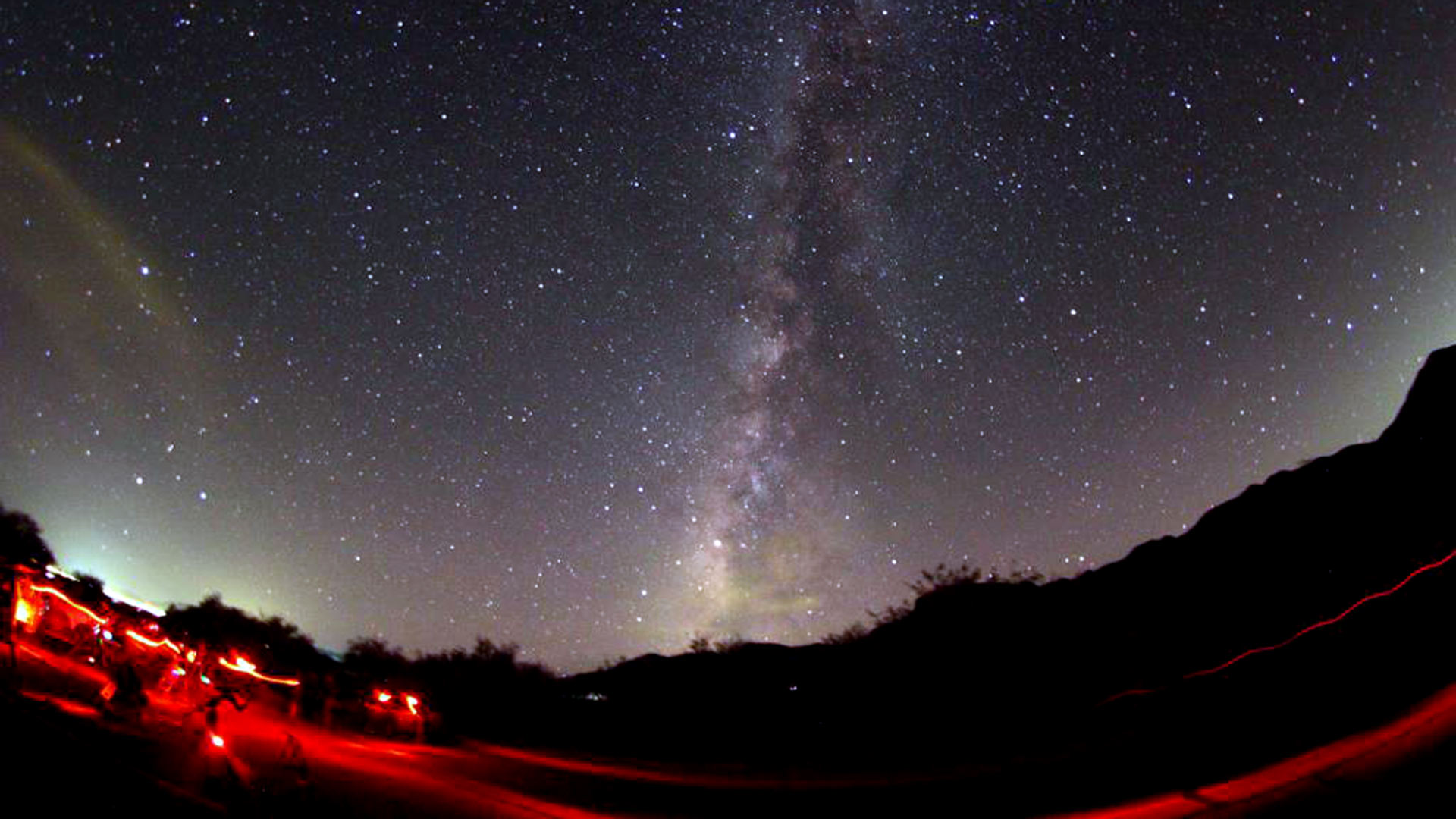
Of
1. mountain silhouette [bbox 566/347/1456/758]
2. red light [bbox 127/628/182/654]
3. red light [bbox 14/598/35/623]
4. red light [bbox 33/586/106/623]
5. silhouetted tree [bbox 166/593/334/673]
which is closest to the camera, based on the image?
red light [bbox 14/598/35/623]

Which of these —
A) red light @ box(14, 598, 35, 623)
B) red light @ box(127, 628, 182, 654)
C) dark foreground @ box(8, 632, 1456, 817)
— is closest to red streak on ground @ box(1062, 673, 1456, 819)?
dark foreground @ box(8, 632, 1456, 817)

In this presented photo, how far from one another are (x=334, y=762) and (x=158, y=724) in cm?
489

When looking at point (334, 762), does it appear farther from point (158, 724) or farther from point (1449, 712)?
point (1449, 712)

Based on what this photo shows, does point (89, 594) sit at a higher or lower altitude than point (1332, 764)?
higher

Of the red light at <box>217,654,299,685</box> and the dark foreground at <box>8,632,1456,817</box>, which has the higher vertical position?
the red light at <box>217,654,299,685</box>

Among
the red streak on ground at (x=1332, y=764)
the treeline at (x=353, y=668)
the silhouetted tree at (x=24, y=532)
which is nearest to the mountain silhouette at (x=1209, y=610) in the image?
the red streak on ground at (x=1332, y=764)

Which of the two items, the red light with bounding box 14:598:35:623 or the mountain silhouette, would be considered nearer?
the red light with bounding box 14:598:35:623

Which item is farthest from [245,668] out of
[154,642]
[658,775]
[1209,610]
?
[1209,610]

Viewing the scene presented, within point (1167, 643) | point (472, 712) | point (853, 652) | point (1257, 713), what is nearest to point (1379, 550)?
point (1167, 643)

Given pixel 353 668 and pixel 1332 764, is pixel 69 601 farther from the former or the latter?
pixel 353 668

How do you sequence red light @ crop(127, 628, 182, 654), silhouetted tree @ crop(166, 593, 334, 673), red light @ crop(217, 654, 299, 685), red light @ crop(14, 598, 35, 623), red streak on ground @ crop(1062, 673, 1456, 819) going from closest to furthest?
red streak on ground @ crop(1062, 673, 1456, 819) → red light @ crop(14, 598, 35, 623) → red light @ crop(127, 628, 182, 654) → red light @ crop(217, 654, 299, 685) → silhouetted tree @ crop(166, 593, 334, 673)

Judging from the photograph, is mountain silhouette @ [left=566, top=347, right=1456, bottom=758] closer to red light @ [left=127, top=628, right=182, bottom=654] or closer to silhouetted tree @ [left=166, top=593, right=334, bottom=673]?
red light @ [left=127, top=628, right=182, bottom=654]

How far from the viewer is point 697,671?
40875mm

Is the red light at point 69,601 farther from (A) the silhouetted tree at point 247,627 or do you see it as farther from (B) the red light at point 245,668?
(A) the silhouetted tree at point 247,627
